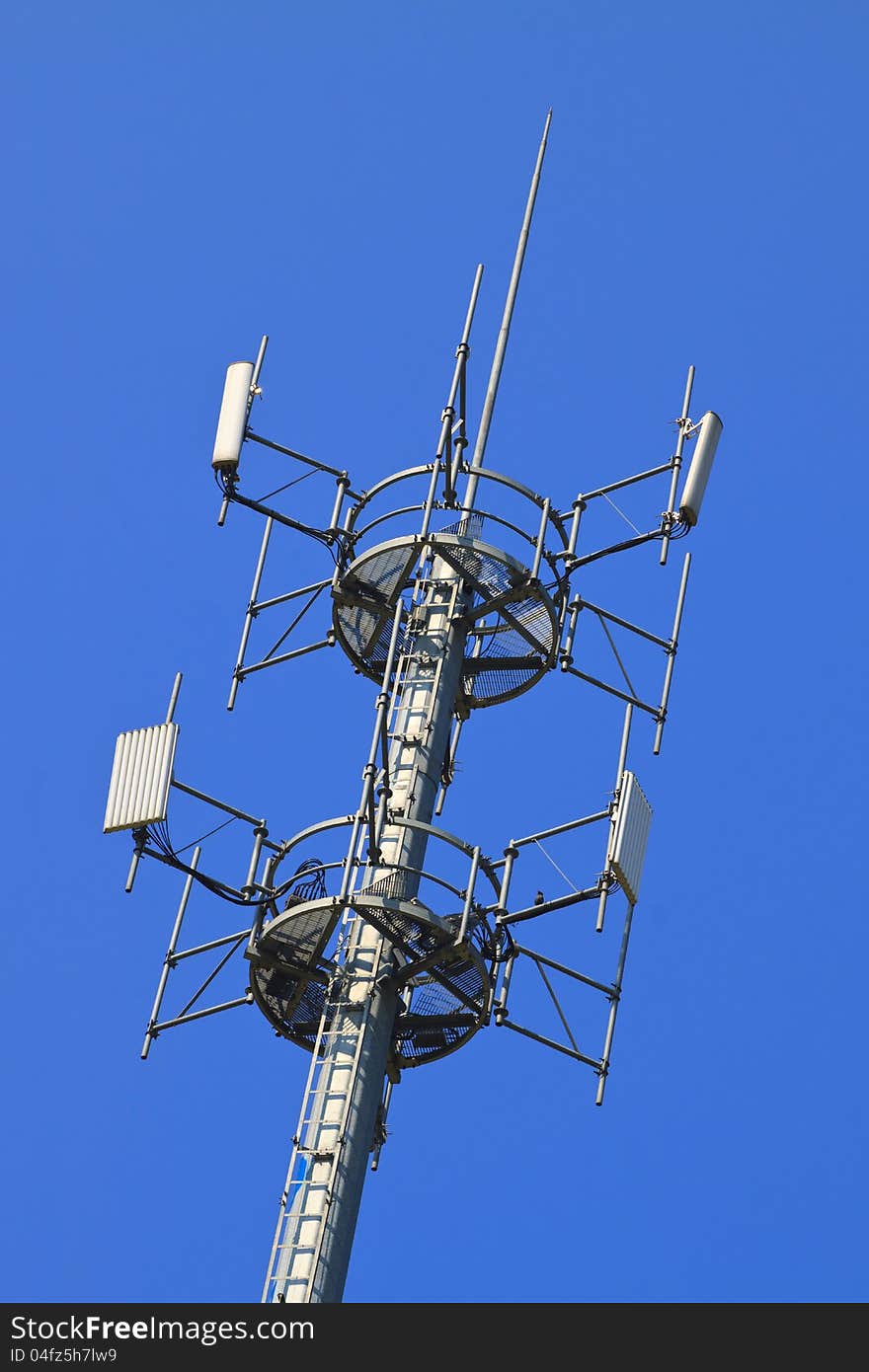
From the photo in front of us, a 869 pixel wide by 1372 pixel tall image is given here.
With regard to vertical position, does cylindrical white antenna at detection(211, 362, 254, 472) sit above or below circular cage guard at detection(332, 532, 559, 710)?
above

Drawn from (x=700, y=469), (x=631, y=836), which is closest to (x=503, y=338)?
(x=700, y=469)

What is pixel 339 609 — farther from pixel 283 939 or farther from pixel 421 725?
pixel 283 939

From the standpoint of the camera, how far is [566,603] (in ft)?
143

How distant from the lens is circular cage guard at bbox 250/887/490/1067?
127 feet

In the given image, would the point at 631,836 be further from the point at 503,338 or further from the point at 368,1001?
the point at 503,338

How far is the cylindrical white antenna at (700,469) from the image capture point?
44250mm

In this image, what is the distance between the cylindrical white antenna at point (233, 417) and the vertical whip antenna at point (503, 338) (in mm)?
3861

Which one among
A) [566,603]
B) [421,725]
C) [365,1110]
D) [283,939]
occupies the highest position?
[566,603]

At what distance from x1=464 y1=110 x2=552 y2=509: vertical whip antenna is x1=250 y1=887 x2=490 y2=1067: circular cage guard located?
8239 millimetres

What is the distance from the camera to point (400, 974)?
129 ft

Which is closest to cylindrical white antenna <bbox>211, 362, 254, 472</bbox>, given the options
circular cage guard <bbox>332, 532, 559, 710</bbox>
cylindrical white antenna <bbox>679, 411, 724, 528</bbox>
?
circular cage guard <bbox>332, 532, 559, 710</bbox>

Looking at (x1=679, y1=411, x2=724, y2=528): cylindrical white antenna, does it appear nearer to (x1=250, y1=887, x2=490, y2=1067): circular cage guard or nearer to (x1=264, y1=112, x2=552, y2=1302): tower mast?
(x1=264, y1=112, x2=552, y2=1302): tower mast
